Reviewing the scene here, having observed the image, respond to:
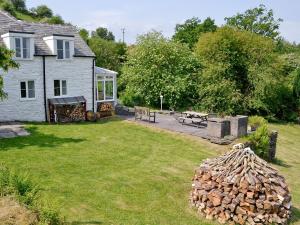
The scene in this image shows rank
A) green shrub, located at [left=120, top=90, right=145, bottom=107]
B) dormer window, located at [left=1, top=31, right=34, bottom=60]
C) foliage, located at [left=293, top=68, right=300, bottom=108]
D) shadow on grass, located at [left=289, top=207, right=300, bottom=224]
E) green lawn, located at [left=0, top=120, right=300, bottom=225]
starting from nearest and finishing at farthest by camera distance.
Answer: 1. green lawn, located at [left=0, top=120, right=300, bottom=225]
2. shadow on grass, located at [left=289, top=207, right=300, bottom=224]
3. dormer window, located at [left=1, top=31, right=34, bottom=60]
4. green shrub, located at [left=120, top=90, right=145, bottom=107]
5. foliage, located at [left=293, top=68, right=300, bottom=108]

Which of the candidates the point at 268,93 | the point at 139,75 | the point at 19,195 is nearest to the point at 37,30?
the point at 139,75

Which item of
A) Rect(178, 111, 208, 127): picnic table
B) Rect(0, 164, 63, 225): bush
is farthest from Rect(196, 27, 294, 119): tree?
Rect(0, 164, 63, 225): bush

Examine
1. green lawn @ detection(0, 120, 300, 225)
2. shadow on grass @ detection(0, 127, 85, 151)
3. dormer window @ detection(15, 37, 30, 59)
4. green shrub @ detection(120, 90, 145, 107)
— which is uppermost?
dormer window @ detection(15, 37, 30, 59)

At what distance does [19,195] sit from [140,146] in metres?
10.6

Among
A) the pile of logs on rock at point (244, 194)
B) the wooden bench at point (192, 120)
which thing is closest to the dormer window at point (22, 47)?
the wooden bench at point (192, 120)

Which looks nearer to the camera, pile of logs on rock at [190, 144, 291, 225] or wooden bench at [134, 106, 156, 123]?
pile of logs on rock at [190, 144, 291, 225]

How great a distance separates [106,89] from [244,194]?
1981cm

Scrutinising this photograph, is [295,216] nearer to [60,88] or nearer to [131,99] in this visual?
[60,88]

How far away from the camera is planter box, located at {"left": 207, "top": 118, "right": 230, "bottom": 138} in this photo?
65.8 feet

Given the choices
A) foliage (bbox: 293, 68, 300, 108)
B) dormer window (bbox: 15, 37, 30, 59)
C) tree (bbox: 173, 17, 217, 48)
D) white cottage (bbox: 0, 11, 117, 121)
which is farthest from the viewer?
tree (bbox: 173, 17, 217, 48)

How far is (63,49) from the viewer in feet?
80.4

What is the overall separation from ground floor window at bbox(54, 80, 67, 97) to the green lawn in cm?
314

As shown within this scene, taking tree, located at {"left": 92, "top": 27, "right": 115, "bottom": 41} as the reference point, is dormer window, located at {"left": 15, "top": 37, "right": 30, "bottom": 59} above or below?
below

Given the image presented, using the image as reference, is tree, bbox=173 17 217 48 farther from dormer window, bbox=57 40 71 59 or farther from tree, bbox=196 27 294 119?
dormer window, bbox=57 40 71 59
